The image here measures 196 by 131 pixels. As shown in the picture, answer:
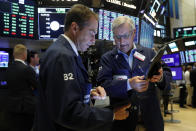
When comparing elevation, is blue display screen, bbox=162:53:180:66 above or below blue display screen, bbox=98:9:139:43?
below

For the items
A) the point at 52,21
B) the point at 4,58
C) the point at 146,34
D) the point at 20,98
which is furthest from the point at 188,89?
the point at 20,98

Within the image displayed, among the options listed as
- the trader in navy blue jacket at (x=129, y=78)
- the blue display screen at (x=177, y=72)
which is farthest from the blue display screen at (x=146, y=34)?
the trader in navy blue jacket at (x=129, y=78)

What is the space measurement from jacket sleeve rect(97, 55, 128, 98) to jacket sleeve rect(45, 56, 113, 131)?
0.71 metres

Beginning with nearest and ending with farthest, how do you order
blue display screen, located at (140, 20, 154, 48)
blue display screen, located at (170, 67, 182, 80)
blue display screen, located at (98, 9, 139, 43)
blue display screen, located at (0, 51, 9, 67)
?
blue display screen, located at (98, 9, 139, 43) < blue display screen, located at (0, 51, 9, 67) < blue display screen, located at (140, 20, 154, 48) < blue display screen, located at (170, 67, 182, 80)

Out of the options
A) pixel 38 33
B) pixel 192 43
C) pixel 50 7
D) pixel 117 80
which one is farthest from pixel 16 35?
pixel 192 43

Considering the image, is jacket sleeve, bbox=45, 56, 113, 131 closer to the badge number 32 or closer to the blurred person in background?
the badge number 32

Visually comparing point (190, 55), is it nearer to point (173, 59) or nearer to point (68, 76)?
point (173, 59)

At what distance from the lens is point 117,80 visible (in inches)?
68.3

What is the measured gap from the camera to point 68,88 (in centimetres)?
93

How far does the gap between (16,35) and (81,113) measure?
3080 millimetres

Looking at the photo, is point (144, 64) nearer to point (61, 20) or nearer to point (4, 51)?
point (61, 20)

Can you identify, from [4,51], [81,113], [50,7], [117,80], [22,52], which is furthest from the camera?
[4,51]

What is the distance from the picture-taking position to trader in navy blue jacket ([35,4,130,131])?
0.93 metres

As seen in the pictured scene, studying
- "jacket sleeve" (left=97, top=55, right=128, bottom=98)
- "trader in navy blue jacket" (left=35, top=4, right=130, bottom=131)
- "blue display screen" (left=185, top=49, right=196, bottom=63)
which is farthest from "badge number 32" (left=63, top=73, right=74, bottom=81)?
"blue display screen" (left=185, top=49, right=196, bottom=63)
